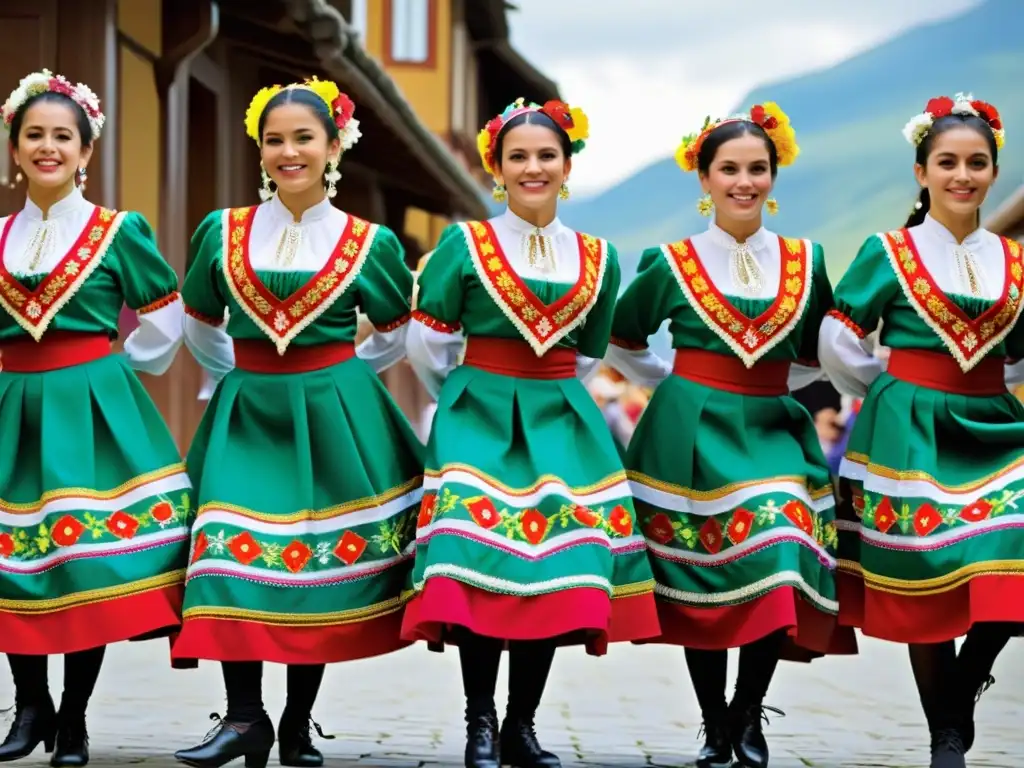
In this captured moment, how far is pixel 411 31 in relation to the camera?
958 inches

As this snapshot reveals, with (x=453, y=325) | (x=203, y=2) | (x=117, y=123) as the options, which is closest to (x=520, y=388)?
(x=453, y=325)

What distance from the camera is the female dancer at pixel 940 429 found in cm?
515

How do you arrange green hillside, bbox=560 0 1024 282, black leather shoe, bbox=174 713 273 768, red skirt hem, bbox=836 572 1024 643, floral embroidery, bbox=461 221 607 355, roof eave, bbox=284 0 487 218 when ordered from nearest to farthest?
black leather shoe, bbox=174 713 273 768 < red skirt hem, bbox=836 572 1024 643 < floral embroidery, bbox=461 221 607 355 < roof eave, bbox=284 0 487 218 < green hillside, bbox=560 0 1024 282

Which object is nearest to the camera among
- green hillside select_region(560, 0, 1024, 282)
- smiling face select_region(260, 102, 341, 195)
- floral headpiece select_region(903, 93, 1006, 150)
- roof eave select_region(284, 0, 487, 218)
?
smiling face select_region(260, 102, 341, 195)

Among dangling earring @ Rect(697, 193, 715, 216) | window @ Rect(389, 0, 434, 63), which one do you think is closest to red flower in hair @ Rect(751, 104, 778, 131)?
dangling earring @ Rect(697, 193, 715, 216)

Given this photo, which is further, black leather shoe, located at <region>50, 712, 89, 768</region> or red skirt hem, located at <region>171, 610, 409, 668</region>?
black leather shoe, located at <region>50, 712, 89, 768</region>

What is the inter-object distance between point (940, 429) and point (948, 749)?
876 millimetres

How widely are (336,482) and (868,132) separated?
76946mm

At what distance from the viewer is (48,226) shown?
18.1ft

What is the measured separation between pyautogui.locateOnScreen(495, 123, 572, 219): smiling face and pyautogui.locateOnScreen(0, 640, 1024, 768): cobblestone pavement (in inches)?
64.6

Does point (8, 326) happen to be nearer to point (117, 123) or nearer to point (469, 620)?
point (469, 620)

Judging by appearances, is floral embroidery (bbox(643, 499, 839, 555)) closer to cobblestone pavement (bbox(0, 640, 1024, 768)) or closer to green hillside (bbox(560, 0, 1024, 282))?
cobblestone pavement (bbox(0, 640, 1024, 768))

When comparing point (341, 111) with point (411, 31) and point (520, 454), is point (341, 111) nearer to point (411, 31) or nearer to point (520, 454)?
point (520, 454)

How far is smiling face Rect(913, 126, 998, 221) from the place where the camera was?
5.46 meters
